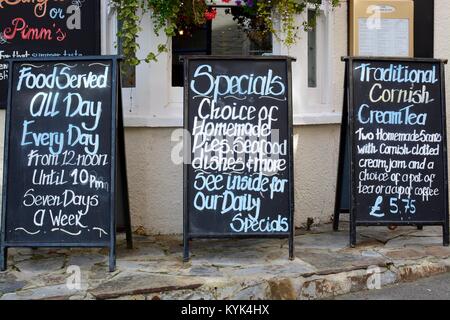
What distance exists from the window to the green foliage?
2.3 inches

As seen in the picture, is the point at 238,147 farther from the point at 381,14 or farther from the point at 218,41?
the point at 381,14

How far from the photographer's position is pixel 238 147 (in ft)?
15.6

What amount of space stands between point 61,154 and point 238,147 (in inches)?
54.0

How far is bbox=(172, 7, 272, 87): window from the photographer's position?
578 centimetres

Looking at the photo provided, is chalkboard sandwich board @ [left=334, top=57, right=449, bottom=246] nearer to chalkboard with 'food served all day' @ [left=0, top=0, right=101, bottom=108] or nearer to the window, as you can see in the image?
the window

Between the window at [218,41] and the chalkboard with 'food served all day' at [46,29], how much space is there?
0.80 metres

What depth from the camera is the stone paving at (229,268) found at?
4145 mm

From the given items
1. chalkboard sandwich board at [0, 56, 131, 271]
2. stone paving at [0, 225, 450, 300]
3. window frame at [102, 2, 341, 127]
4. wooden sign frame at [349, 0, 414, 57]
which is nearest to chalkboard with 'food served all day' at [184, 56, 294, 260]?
stone paving at [0, 225, 450, 300]

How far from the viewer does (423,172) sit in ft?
17.0

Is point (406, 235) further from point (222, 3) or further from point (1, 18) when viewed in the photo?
point (1, 18)

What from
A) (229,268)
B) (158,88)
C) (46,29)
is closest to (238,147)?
(229,268)

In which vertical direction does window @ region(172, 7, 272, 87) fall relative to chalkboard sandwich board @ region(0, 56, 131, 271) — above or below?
above
